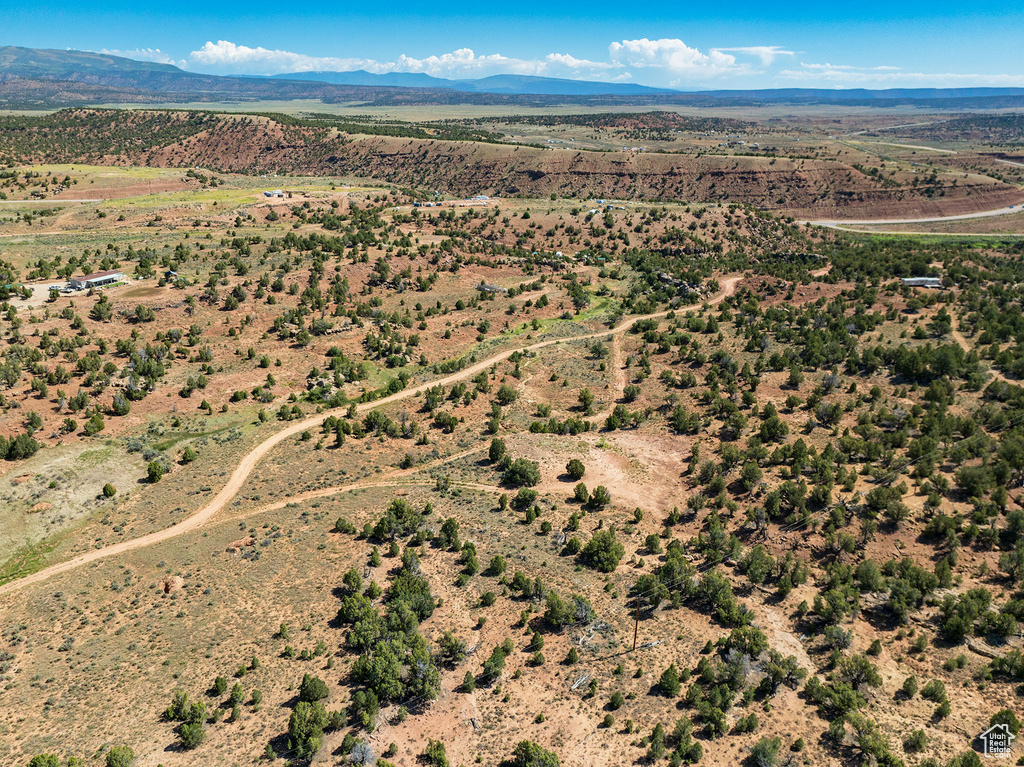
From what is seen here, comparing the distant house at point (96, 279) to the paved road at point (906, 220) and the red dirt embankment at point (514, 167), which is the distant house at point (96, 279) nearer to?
the red dirt embankment at point (514, 167)

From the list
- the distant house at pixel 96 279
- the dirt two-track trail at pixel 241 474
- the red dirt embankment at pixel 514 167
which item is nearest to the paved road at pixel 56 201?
the distant house at pixel 96 279

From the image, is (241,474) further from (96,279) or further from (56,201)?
(56,201)

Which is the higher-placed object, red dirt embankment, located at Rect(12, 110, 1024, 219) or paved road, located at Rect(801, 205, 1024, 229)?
red dirt embankment, located at Rect(12, 110, 1024, 219)

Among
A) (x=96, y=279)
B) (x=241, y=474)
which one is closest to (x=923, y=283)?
(x=241, y=474)

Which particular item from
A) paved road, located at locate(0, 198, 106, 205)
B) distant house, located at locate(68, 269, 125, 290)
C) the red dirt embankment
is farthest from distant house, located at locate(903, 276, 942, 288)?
paved road, located at locate(0, 198, 106, 205)

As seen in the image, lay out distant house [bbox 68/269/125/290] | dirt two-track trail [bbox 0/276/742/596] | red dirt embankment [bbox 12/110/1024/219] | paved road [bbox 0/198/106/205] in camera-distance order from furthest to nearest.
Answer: red dirt embankment [bbox 12/110/1024/219]
paved road [bbox 0/198/106/205]
distant house [bbox 68/269/125/290]
dirt two-track trail [bbox 0/276/742/596]

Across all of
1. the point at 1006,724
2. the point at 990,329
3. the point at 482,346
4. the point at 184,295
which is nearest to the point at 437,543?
the point at 1006,724

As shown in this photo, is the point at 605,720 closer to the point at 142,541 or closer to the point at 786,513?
the point at 786,513

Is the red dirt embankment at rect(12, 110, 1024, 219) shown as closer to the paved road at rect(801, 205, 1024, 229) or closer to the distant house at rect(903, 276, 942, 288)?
the paved road at rect(801, 205, 1024, 229)
